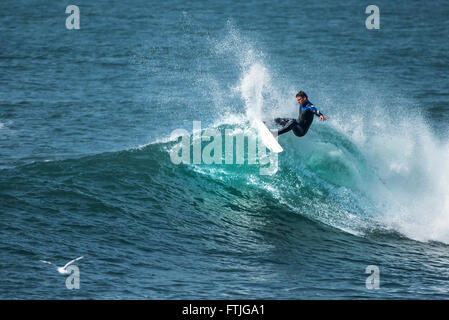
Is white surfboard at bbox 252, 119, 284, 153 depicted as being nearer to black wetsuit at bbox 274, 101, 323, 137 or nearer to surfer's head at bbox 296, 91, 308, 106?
black wetsuit at bbox 274, 101, 323, 137

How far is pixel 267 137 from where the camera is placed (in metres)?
19.0

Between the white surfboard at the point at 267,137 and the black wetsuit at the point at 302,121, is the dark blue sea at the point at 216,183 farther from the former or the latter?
the black wetsuit at the point at 302,121

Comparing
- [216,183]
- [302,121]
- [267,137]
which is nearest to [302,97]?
[302,121]

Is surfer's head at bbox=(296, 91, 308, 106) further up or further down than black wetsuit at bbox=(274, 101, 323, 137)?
further up

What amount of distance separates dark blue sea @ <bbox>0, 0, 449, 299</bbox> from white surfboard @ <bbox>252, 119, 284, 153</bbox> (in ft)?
1.76

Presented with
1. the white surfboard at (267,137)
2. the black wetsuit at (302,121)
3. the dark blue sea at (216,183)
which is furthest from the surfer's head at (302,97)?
the dark blue sea at (216,183)

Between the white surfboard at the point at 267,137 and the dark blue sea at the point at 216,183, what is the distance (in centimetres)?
54

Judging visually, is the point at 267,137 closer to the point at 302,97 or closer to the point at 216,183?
the point at 302,97

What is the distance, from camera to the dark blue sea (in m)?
14.6

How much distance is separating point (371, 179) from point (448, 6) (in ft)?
121

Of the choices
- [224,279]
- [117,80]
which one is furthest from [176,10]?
[224,279]

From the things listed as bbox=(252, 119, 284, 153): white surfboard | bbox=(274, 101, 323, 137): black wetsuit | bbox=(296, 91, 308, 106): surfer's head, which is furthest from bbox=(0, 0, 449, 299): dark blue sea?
bbox=(296, 91, 308, 106): surfer's head

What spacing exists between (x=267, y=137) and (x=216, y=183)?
80.1 inches

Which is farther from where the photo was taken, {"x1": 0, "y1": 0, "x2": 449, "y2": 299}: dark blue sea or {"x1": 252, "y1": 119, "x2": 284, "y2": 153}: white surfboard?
{"x1": 252, "y1": 119, "x2": 284, "y2": 153}: white surfboard
